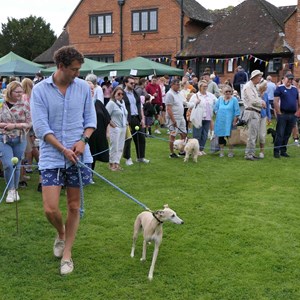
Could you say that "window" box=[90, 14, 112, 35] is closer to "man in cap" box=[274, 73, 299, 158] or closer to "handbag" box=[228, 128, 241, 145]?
"handbag" box=[228, 128, 241, 145]

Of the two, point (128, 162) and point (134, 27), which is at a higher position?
point (134, 27)

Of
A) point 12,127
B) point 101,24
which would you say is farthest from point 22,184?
point 101,24

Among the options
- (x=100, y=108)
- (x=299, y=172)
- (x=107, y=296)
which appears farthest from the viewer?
(x=299, y=172)

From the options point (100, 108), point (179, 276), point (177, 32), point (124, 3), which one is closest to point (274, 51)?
point (177, 32)

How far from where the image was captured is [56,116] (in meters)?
3.91

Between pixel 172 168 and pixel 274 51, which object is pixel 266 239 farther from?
pixel 274 51

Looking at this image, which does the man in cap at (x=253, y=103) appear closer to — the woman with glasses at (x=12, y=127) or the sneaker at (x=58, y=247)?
the woman with glasses at (x=12, y=127)

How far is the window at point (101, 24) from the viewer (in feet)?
103

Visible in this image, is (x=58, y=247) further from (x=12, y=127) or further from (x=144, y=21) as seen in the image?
(x=144, y=21)

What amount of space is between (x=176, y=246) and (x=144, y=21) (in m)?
27.1

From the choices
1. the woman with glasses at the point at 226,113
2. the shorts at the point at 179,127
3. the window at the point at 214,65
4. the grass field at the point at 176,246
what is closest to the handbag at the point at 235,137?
the woman with glasses at the point at 226,113

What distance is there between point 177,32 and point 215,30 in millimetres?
2512

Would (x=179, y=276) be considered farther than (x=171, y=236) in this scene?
No

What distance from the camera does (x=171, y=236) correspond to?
5.24 m
